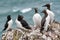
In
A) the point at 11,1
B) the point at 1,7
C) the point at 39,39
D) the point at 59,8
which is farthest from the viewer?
the point at 11,1

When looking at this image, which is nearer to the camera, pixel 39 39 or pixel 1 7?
pixel 39 39

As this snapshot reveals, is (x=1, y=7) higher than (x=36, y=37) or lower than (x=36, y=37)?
lower

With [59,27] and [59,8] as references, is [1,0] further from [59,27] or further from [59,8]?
[59,27]

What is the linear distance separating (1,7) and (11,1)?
5.35 metres

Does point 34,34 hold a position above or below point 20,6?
above

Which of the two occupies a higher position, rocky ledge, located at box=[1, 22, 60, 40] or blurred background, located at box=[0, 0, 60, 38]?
rocky ledge, located at box=[1, 22, 60, 40]

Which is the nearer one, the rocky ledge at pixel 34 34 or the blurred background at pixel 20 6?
the rocky ledge at pixel 34 34

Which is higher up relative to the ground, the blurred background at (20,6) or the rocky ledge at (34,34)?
the rocky ledge at (34,34)

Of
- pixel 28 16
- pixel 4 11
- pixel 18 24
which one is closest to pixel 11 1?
pixel 4 11

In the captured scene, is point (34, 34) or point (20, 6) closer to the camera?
point (34, 34)

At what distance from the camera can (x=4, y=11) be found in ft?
172

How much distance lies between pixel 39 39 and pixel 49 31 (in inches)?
34.5

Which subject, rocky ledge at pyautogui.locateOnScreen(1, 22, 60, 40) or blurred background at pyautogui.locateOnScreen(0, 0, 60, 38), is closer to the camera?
rocky ledge at pyautogui.locateOnScreen(1, 22, 60, 40)

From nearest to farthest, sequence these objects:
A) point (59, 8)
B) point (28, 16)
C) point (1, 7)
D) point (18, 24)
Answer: point (18, 24) < point (28, 16) < point (59, 8) < point (1, 7)
